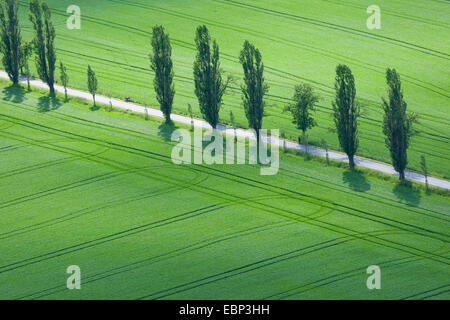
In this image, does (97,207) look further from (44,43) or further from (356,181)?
(44,43)

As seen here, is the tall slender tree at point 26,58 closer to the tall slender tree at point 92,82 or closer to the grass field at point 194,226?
the tall slender tree at point 92,82

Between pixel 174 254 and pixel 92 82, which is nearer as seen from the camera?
pixel 174 254

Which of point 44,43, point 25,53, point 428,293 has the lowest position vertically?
point 428,293

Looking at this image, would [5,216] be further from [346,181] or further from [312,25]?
[312,25]

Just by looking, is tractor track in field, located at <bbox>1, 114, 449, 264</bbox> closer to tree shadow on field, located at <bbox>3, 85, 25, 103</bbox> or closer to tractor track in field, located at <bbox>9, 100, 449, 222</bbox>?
tractor track in field, located at <bbox>9, 100, 449, 222</bbox>

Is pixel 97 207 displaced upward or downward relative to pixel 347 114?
downward

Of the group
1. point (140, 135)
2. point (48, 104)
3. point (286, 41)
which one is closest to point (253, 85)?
point (140, 135)

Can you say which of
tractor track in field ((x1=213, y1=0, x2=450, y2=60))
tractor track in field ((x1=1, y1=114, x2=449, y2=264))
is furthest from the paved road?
tractor track in field ((x1=213, y1=0, x2=450, y2=60))

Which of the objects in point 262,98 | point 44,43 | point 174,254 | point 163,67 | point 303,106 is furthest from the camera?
point 44,43

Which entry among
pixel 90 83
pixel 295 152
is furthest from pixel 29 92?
pixel 295 152

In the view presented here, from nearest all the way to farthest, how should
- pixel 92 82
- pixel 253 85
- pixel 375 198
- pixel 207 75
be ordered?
pixel 375 198
pixel 253 85
pixel 207 75
pixel 92 82
